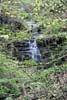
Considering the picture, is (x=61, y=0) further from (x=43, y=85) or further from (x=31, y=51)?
(x=31, y=51)

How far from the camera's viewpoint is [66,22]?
16.9ft

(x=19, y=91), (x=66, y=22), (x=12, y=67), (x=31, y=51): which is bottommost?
(x=31, y=51)

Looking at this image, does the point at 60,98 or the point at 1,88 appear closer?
the point at 60,98

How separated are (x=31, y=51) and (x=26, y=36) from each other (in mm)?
3182

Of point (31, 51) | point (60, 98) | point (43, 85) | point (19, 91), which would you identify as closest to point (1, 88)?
point (19, 91)

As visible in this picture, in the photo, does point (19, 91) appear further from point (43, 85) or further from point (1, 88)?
point (43, 85)

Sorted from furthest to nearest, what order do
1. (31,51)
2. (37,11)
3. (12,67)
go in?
(31,51) → (37,11) → (12,67)

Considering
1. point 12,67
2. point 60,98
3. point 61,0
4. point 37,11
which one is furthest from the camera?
point 37,11

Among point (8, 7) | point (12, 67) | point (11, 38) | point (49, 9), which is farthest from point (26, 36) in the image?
point (12, 67)

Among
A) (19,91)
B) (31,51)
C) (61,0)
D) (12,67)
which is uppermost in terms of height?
(61,0)

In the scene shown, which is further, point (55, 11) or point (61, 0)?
point (55, 11)

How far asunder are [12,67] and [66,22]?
1.24 meters

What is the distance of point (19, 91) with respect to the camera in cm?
488

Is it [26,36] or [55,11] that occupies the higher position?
[55,11]
